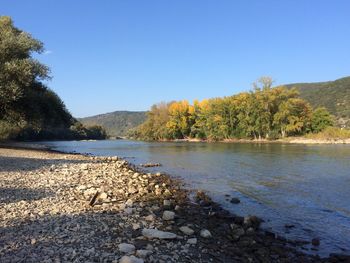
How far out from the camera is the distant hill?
146 meters

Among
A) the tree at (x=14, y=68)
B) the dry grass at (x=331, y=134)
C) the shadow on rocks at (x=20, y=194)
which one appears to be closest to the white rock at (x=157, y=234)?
the shadow on rocks at (x=20, y=194)

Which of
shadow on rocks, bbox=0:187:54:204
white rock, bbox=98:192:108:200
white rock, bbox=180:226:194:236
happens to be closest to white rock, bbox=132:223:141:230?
white rock, bbox=180:226:194:236

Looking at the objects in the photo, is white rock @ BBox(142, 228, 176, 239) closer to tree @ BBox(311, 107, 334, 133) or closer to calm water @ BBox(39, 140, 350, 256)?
calm water @ BBox(39, 140, 350, 256)

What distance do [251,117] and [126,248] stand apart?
3816 inches

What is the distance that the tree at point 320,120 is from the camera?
3836 inches

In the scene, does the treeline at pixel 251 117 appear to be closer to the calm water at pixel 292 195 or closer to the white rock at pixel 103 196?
the calm water at pixel 292 195

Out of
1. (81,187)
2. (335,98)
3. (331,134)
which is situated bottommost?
(81,187)

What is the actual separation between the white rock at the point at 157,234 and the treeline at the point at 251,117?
91.1m

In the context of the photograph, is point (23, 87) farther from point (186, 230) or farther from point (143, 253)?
point (143, 253)

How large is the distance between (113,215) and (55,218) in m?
1.86

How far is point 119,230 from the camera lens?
9.54 metres

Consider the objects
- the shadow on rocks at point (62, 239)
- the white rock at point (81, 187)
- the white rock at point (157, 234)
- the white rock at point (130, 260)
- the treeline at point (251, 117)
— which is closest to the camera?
the white rock at point (130, 260)

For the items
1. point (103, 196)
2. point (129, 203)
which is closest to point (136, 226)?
point (129, 203)

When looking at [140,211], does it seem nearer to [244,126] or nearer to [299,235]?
[299,235]
